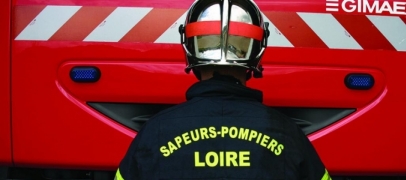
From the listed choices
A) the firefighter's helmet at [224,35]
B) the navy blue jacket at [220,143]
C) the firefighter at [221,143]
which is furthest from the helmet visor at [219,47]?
the navy blue jacket at [220,143]

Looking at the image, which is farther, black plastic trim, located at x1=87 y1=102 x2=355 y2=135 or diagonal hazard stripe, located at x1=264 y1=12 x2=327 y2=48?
black plastic trim, located at x1=87 y1=102 x2=355 y2=135

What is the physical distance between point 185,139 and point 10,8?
1.99 m

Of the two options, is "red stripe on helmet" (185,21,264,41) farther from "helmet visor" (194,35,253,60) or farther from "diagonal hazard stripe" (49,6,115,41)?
"diagonal hazard stripe" (49,6,115,41)

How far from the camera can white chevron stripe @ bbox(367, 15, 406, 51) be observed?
456 cm

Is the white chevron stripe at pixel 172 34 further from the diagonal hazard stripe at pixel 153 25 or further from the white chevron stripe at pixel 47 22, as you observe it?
the white chevron stripe at pixel 47 22

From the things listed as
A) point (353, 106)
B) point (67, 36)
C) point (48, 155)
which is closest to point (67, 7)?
point (67, 36)

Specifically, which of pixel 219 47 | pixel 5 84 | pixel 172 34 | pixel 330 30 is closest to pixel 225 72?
pixel 219 47

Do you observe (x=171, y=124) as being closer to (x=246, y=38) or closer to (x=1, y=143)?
(x=246, y=38)

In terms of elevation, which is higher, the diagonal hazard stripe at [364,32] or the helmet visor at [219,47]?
the diagonal hazard stripe at [364,32]

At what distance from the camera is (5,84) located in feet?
15.0

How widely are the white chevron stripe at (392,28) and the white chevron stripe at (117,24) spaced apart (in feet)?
3.80

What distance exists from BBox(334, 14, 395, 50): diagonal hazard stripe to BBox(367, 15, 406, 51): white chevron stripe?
2cm

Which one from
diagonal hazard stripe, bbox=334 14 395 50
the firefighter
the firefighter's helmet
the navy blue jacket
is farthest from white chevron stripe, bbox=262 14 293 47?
the navy blue jacket

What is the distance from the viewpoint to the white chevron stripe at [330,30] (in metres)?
4.53
